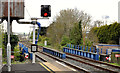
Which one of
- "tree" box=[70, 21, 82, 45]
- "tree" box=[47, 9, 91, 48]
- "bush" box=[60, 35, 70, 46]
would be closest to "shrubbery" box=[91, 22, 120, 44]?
"tree" box=[47, 9, 91, 48]

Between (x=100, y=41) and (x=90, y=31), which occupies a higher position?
(x=90, y=31)

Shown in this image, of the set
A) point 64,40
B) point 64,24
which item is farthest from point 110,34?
point 64,24

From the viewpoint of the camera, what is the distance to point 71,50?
2441 centimetres

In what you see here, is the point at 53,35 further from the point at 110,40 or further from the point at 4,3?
the point at 4,3

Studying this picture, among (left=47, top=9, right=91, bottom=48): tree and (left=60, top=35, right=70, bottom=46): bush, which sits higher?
(left=47, top=9, right=91, bottom=48): tree

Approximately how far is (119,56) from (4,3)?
1103 cm

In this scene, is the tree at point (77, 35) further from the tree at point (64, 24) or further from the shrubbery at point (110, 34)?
the shrubbery at point (110, 34)

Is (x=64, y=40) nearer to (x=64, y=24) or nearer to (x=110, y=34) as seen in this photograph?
(x=64, y=24)

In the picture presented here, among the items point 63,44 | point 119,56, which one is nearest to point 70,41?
point 63,44

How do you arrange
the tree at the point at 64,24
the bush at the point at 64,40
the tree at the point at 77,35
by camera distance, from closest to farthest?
1. the tree at the point at 77,35
2. the bush at the point at 64,40
3. the tree at the point at 64,24

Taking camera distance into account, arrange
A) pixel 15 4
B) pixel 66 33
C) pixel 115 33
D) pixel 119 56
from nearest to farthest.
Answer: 1. pixel 15 4
2. pixel 119 56
3. pixel 115 33
4. pixel 66 33

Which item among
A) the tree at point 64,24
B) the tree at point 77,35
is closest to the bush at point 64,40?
the tree at point 64,24

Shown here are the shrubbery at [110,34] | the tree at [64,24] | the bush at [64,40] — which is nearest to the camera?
the shrubbery at [110,34]

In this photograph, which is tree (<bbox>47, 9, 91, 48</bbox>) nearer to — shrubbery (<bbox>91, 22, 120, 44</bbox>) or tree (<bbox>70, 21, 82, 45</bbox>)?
shrubbery (<bbox>91, 22, 120, 44</bbox>)
